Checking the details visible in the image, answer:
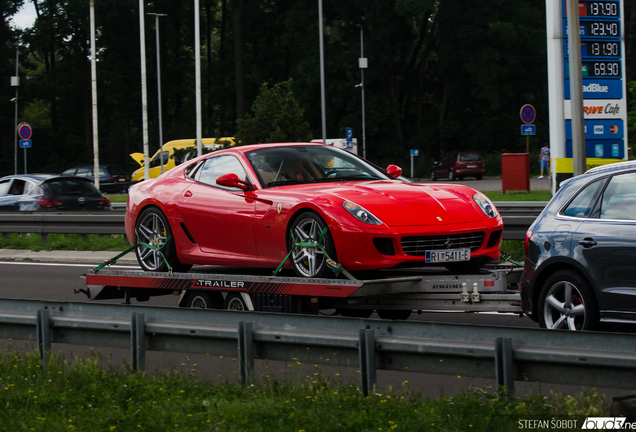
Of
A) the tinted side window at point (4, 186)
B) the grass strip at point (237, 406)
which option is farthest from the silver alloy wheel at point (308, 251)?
the tinted side window at point (4, 186)

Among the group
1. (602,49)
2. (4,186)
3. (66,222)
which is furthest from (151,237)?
(602,49)

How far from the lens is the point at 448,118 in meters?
65.7

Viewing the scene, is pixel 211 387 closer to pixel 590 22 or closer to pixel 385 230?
pixel 385 230

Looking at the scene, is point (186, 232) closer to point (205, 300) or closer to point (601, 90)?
point (205, 300)

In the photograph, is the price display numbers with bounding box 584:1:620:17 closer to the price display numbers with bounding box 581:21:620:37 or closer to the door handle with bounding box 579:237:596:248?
the price display numbers with bounding box 581:21:620:37

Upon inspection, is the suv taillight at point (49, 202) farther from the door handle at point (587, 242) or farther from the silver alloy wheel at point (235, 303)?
A: the door handle at point (587, 242)

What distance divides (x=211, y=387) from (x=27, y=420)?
1.17m

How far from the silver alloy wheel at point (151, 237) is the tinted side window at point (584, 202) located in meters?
4.26

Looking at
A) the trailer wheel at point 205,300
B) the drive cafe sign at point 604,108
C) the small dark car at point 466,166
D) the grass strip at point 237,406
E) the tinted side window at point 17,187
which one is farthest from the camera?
the small dark car at point 466,166

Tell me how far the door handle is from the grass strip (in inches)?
62.8

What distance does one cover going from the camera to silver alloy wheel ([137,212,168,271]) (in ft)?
30.3

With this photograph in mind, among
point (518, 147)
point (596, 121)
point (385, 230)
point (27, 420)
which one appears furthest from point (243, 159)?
point (518, 147)

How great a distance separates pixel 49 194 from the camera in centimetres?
2161

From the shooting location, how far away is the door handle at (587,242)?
635 centimetres
